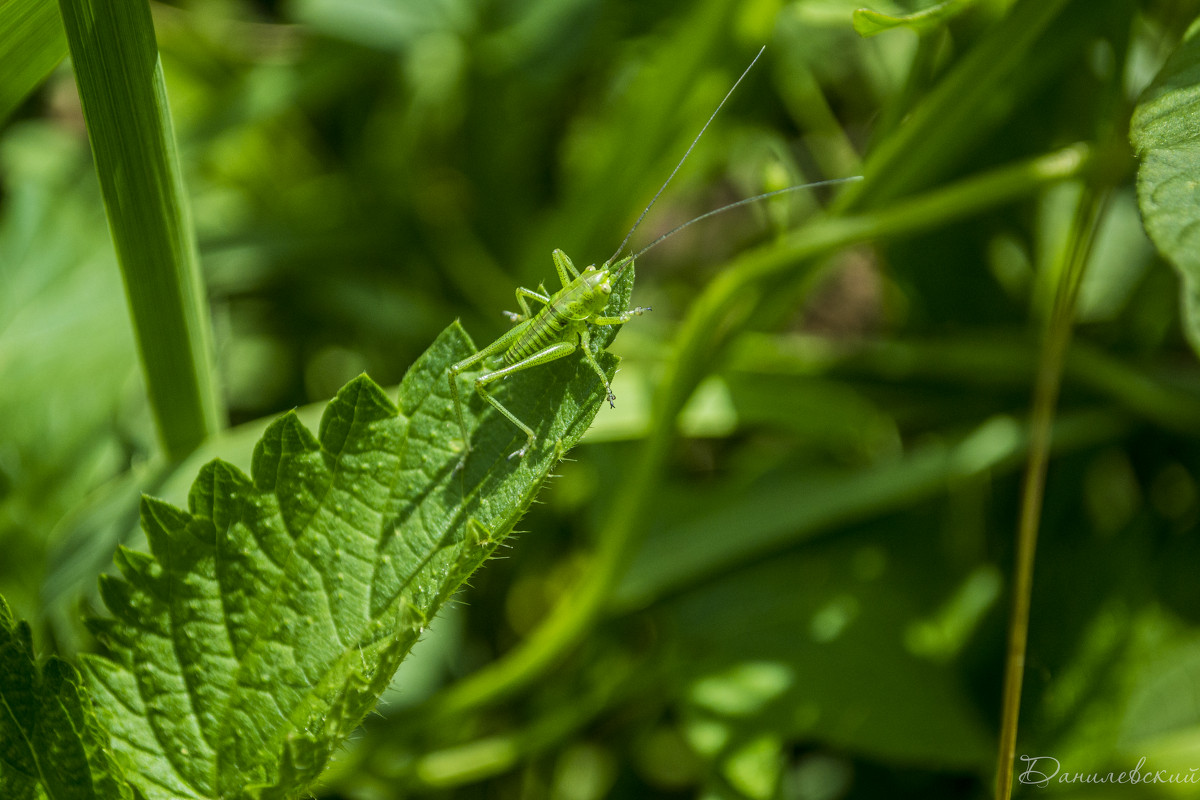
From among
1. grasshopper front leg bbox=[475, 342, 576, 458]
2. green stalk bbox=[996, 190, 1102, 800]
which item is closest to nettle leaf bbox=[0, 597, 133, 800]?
grasshopper front leg bbox=[475, 342, 576, 458]

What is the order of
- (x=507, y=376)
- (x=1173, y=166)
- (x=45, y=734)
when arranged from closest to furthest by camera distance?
(x=1173, y=166) < (x=45, y=734) < (x=507, y=376)

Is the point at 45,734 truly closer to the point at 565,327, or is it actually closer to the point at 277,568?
the point at 277,568

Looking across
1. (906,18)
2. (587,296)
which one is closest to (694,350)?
(587,296)

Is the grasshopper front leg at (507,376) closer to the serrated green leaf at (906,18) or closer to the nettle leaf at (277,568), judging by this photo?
the nettle leaf at (277,568)

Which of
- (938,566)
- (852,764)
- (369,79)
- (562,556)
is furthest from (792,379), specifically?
(369,79)

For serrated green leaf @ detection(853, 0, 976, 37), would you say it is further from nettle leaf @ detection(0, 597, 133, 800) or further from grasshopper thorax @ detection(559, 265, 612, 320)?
nettle leaf @ detection(0, 597, 133, 800)

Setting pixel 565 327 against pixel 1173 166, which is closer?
pixel 1173 166
